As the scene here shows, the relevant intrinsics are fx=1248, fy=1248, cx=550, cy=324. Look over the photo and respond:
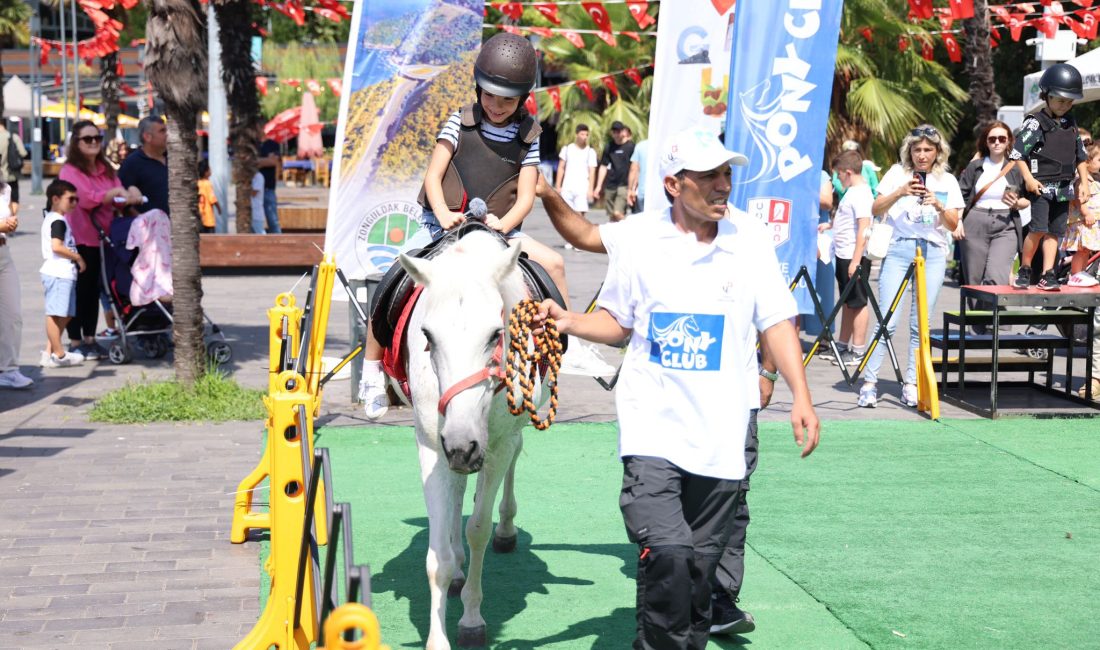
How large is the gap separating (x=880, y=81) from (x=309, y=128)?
25.6 meters

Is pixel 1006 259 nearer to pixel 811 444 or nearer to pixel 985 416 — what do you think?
pixel 985 416

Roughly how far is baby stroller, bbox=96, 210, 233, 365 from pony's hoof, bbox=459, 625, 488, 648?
742 centimetres

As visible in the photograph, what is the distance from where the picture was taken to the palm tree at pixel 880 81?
23.9 m

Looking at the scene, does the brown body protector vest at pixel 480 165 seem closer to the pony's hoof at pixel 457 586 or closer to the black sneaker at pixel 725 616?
the pony's hoof at pixel 457 586

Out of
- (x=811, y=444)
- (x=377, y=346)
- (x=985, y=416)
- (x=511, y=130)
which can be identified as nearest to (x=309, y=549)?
(x=811, y=444)

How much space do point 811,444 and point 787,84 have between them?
7490 millimetres

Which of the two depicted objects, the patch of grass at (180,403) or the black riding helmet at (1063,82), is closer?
the patch of grass at (180,403)

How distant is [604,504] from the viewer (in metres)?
8.16

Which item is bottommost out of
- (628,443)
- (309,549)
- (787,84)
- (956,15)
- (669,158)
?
(309,549)

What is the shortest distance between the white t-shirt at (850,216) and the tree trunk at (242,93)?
43.2 feet

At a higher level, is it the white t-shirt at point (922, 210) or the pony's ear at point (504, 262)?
the white t-shirt at point (922, 210)

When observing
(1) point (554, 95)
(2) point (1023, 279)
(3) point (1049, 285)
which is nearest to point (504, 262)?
(3) point (1049, 285)

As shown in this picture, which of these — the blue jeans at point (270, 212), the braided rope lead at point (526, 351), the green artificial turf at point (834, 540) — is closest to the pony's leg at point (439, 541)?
the green artificial turf at point (834, 540)

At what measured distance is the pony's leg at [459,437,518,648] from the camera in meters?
5.66
